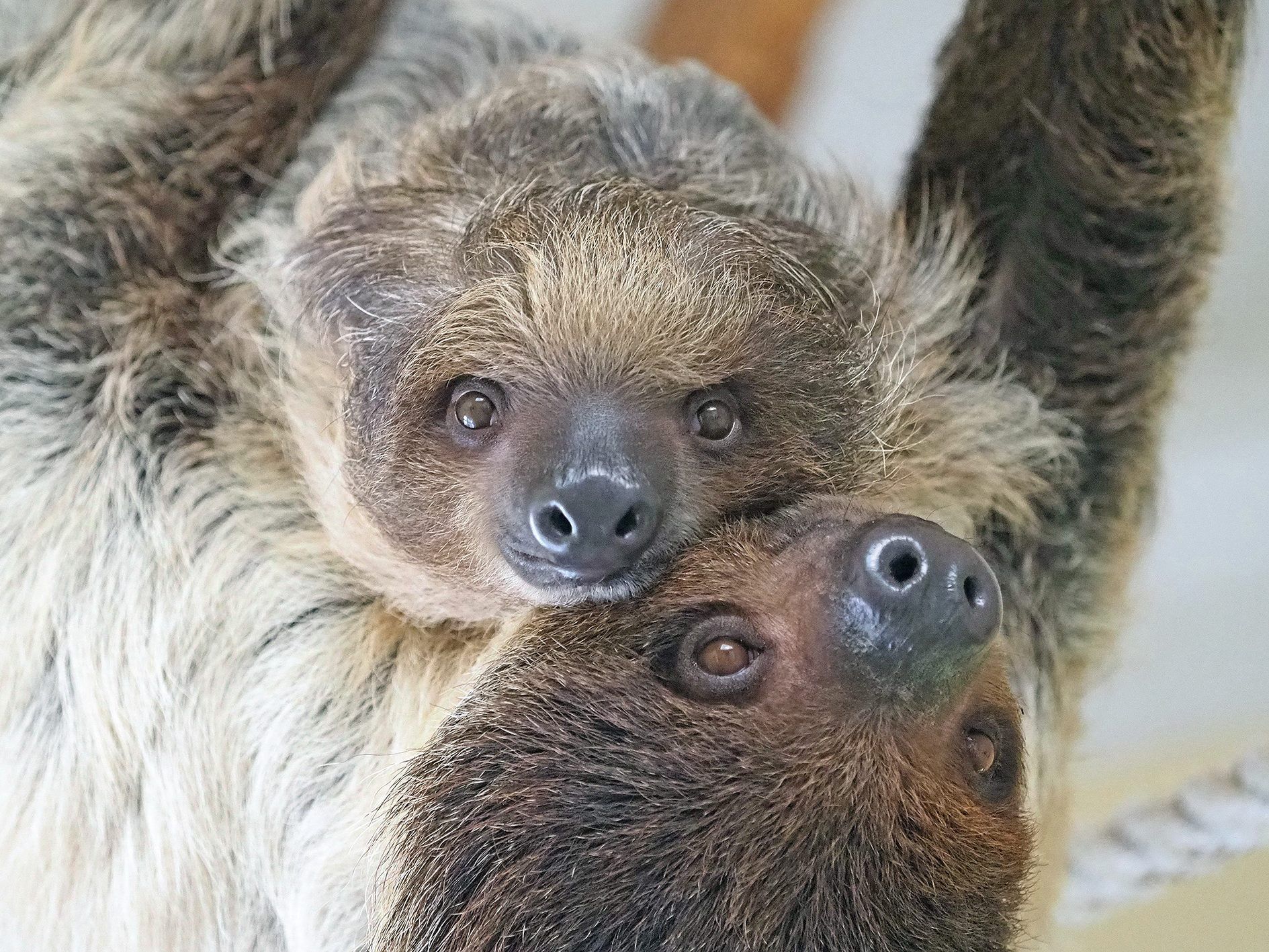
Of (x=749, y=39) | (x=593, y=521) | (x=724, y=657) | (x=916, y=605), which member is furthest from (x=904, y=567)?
(x=749, y=39)

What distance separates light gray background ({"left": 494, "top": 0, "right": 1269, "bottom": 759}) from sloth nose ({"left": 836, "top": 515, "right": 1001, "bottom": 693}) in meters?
2.71

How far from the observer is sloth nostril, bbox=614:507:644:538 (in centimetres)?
161

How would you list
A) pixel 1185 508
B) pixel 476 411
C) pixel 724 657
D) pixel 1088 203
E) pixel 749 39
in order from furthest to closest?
1. pixel 1185 508
2. pixel 749 39
3. pixel 1088 203
4. pixel 476 411
5. pixel 724 657

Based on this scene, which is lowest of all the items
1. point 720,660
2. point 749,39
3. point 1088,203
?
point 720,660

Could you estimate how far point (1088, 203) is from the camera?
7.68ft

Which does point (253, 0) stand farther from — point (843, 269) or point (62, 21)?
point (843, 269)

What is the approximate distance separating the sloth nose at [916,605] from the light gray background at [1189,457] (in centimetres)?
271

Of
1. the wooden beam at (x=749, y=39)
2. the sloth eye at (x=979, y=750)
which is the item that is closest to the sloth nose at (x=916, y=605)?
the sloth eye at (x=979, y=750)

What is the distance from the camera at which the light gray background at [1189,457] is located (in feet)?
13.8

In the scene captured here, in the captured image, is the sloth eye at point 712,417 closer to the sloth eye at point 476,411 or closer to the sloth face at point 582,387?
the sloth face at point 582,387

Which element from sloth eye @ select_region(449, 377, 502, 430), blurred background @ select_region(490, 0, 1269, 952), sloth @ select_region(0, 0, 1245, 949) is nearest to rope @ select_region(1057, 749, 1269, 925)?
sloth @ select_region(0, 0, 1245, 949)

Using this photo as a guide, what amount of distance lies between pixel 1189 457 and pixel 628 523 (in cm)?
369

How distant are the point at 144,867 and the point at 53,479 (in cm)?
68

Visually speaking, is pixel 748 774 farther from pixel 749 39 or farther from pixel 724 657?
pixel 749 39
